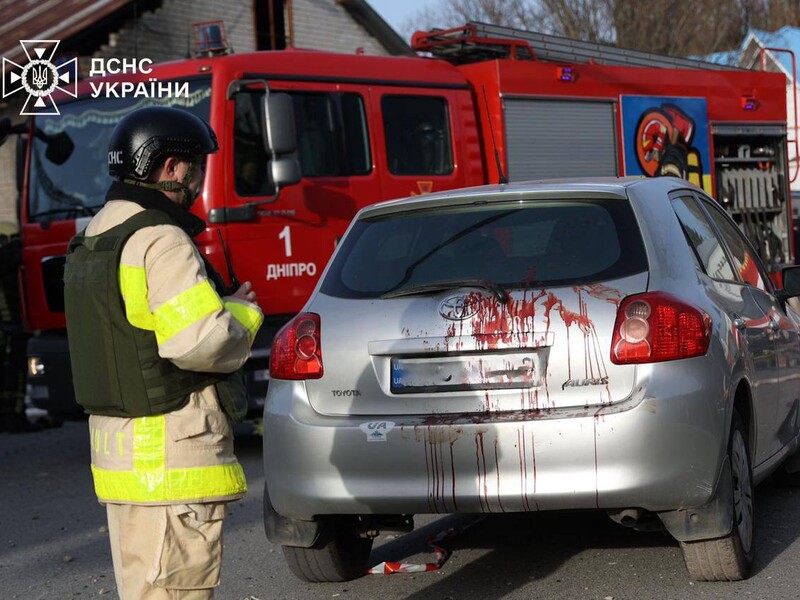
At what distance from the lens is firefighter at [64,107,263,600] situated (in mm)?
3320

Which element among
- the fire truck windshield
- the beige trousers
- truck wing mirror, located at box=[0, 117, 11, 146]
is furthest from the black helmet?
truck wing mirror, located at box=[0, 117, 11, 146]

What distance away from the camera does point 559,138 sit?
1098cm

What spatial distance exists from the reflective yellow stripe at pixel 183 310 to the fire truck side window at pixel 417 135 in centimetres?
637

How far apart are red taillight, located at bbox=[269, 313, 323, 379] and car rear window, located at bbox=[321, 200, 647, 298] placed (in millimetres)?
199

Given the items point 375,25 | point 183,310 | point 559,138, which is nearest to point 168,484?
point 183,310

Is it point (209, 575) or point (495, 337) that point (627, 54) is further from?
point (209, 575)

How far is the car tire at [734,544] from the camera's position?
4.96 m

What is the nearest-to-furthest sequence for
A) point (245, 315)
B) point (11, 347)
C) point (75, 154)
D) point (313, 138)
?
1. point (245, 315)
2. point (313, 138)
3. point (75, 154)
4. point (11, 347)

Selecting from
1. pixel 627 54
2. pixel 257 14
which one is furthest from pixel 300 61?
pixel 257 14

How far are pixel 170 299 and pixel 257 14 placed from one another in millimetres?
20096

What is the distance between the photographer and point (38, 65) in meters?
14.8

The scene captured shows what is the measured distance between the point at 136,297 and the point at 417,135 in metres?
6.67

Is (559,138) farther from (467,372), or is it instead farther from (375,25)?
(375,25)

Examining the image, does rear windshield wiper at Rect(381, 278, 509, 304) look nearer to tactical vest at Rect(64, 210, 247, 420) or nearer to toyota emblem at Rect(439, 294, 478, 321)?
toyota emblem at Rect(439, 294, 478, 321)
